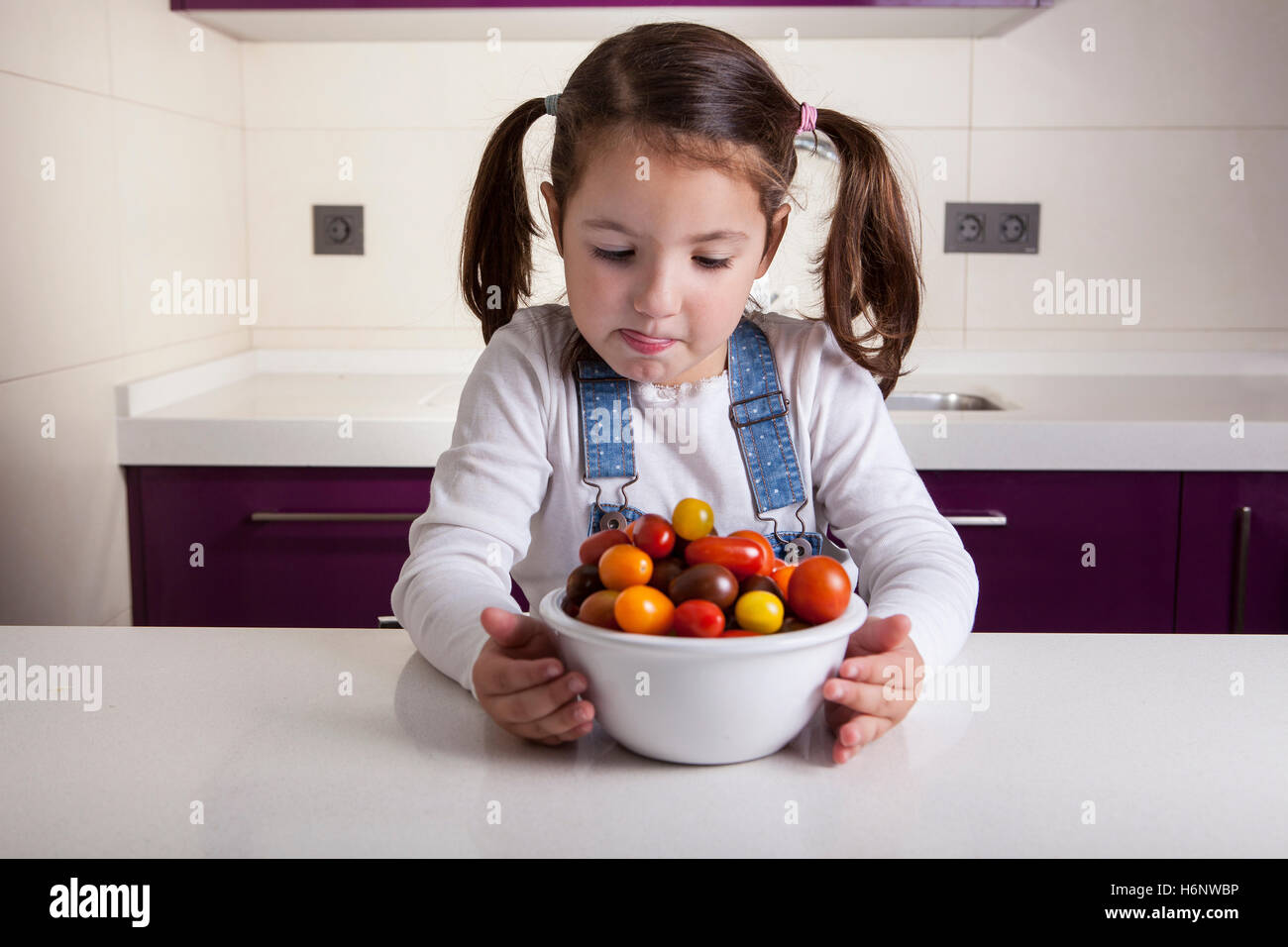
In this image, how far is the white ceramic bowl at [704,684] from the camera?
63 cm

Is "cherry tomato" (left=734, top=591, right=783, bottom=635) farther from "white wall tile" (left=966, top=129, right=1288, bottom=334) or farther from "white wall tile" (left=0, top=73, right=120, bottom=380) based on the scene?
"white wall tile" (left=966, top=129, right=1288, bottom=334)

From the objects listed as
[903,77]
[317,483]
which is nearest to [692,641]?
[317,483]

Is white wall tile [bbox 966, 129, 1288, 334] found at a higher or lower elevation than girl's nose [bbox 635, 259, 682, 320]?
higher

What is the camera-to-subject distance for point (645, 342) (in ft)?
3.17

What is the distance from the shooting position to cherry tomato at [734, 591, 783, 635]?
65 cm

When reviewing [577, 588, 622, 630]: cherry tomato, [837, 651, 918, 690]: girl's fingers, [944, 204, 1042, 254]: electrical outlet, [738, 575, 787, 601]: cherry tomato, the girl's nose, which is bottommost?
[837, 651, 918, 690]: girl's fingers

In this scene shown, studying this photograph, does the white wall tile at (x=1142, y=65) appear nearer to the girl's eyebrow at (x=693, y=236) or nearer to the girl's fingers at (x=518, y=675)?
the girl's eyebrow at (x=693, y=236)

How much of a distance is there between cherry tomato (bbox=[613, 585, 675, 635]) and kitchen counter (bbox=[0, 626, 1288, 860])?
9cm

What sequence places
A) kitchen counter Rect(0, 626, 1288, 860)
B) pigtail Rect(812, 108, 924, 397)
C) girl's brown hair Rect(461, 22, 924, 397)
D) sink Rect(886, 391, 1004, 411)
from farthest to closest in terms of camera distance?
sink Rect(886, 391, 1004, 411), pigtail Rect(812, 108, 924, 397), girl's brown hair Rect(461, 22, 924, 397), kitchen counter Rect(0, 626, 1288, 860)

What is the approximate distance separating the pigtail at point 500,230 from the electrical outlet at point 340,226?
1015 millimetres

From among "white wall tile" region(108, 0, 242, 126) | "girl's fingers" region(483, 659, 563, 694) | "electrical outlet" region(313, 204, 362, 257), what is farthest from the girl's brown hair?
"electrical outlet" region(313, 204, 362, 257)

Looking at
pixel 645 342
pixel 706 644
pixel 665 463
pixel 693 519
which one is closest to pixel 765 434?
pixel 665 463
